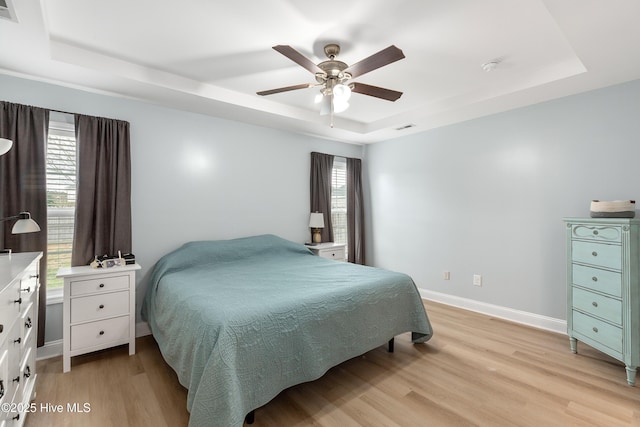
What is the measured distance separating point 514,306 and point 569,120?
2084mm

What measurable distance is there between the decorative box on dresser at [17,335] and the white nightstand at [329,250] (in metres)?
2.91

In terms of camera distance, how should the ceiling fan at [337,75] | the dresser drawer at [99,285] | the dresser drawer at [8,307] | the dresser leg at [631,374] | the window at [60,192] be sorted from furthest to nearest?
the window at [60,192], the dresser drawer at [99,285], the dresser leg at [631,374], the ceiling fan at [337,75], the dresser drawer at [8,307]

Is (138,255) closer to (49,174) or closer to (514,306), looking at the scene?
(49,174)

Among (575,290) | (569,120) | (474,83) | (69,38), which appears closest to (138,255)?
(69,38)

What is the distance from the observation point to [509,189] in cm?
350

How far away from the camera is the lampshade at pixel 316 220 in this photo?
4344 mm

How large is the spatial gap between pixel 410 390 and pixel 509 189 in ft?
8.47

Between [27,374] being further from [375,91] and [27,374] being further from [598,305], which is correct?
[598,305]

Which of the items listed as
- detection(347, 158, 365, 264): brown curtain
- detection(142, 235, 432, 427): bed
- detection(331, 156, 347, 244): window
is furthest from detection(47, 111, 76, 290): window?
detection(347, 158, 365, 264): brown curtain

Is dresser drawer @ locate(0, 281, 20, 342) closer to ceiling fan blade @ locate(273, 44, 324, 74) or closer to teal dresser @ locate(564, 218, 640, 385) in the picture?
ceiling fan blade @ locate(273, 44, 324, 74)

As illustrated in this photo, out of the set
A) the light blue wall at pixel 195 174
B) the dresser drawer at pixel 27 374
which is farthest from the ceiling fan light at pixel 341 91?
the dresser drawer at pixel 27 374

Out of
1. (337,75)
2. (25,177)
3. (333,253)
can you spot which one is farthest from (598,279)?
(25,177)

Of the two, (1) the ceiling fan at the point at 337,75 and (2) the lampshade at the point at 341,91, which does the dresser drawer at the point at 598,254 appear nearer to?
(1) the ceiling fan at the point at 337,75

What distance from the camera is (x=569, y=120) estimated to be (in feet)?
10.0
